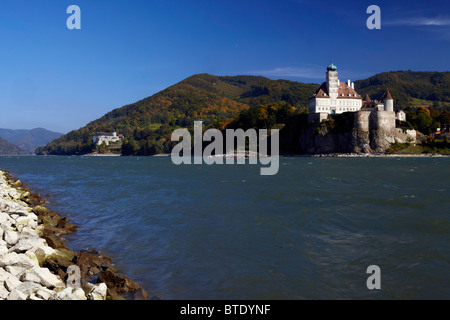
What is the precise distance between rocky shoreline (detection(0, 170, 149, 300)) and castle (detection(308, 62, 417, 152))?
330ft

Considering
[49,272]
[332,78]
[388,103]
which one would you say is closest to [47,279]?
[49,272]

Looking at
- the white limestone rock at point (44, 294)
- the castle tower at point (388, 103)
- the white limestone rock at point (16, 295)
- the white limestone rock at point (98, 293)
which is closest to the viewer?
the white limestone rock at point (16, 295)

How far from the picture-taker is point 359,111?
102500 millimetres

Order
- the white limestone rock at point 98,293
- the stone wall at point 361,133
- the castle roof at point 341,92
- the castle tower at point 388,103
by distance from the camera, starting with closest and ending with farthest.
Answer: the white limestone rock at point 98,293 → the stone wall at point 361,133 → the castle tower at point 388,103 → the castle roof at point 341,92

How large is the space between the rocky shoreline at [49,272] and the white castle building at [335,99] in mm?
105634

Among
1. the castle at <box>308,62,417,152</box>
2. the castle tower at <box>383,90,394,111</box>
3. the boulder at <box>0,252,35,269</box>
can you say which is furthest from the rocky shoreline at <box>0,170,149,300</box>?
the castle tower at <box>383,90,394,111</box>

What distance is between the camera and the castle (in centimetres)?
10175

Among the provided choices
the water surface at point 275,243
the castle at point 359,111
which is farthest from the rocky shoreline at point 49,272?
the castle at point 359,111

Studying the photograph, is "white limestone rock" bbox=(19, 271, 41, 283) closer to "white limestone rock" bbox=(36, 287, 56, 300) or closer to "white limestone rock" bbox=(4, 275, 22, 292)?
"white limestone rock" bbox=(4, 275, 22, 292)

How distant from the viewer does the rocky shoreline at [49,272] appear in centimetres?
717

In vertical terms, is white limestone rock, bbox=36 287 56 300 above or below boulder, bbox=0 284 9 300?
below

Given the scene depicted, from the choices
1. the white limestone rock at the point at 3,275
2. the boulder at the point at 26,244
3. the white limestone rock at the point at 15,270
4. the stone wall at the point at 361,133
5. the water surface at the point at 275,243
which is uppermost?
the stone wall at the point at 361,133

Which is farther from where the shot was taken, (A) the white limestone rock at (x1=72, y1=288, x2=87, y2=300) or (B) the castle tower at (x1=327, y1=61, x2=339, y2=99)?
(B) the castle tower at (x1=327, y1=61, x2=339, y2=99)

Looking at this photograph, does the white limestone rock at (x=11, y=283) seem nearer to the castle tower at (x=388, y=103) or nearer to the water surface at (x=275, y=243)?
the water surface at (x=275, y=243)
